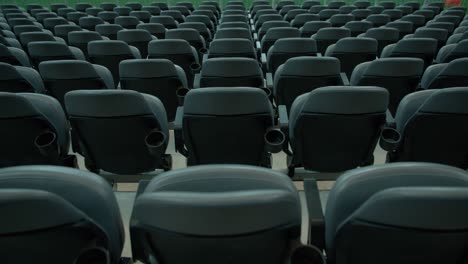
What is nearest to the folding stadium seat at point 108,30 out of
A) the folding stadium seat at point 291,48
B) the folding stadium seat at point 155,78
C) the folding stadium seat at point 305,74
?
the folding stadium seat at point 291,48

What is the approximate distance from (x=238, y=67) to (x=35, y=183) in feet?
5.56

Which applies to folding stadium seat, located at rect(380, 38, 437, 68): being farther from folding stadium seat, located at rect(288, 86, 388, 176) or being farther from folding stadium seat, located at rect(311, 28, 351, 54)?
folding stadium seat, located at rect(288, 86, 388, 176)

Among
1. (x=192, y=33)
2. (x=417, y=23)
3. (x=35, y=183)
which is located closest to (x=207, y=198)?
(x=35, y=183)

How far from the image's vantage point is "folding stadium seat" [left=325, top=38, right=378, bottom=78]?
3.35m

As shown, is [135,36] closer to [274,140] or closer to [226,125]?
[226,125]

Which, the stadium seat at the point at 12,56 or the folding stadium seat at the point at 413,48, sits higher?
the stadium seat at the point at 12,56

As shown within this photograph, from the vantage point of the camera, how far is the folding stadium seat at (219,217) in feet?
2.84

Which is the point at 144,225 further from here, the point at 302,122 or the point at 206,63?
the point at 206,63

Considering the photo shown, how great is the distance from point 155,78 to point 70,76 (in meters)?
0.57

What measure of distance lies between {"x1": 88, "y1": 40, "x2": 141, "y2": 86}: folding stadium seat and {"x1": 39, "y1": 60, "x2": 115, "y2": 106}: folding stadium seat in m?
0.77

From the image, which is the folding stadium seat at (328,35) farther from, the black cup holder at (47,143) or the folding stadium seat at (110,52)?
the black cup holder at (47,143)

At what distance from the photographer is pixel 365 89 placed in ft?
5.67

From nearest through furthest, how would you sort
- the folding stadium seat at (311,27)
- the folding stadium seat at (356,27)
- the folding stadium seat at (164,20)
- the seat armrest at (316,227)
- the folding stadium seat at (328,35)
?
1. the seat armrest at (316,227)
2. the folding stadium seat at (328,35)
3. the folding stadium seat at (311,27)
4. the folding stadium seat at (356,27)
5. the folding stadium seat at (164,20)

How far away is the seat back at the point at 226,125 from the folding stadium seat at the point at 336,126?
0.58 feet
